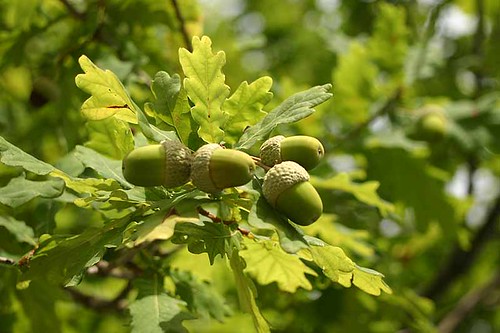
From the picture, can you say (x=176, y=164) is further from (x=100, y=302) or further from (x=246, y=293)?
(x=100, y=302)

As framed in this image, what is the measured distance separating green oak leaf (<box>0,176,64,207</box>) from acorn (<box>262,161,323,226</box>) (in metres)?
0.54

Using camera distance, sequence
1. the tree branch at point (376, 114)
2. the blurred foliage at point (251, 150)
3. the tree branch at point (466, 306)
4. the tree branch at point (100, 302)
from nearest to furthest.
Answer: the blurred foliage at point (251, 150)
the tree branch at point (100, 302)
the tree branch at point (376, 114)
the tree branch at point (466, 306)

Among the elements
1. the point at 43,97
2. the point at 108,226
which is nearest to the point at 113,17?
the point at 43,97

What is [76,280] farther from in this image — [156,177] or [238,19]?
[238,19]

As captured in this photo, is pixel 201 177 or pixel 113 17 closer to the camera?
pixel 201 177

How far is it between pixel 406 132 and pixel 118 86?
68.2 inches

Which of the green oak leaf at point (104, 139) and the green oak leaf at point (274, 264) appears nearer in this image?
the green oak leaf at point (274, 264)

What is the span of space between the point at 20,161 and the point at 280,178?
21.4 inches

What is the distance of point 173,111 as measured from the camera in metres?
1.42

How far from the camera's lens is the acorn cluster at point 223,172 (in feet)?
4.17

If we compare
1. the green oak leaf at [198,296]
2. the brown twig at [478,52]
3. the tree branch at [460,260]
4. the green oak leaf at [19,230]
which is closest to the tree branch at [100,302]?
the green oak leaf at [198,296]

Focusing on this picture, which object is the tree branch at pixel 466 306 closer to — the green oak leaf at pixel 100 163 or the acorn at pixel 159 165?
the green oak leaf at pixel 100 163

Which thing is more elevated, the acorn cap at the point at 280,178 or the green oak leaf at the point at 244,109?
the green oak leaf at the point at 244,109

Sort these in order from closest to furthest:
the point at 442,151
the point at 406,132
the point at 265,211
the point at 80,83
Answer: the point at 265,211
the point at 80,83
the point at 406,132
the point at 442,151
